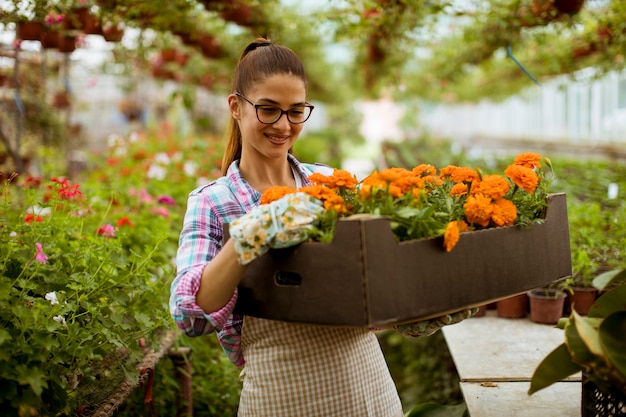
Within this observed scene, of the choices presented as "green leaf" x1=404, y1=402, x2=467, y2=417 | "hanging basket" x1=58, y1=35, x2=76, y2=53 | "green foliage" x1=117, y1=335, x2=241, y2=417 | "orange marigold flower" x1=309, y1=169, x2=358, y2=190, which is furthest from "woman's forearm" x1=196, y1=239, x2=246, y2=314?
"hanging basket" x1=58, y1=35, x2=76, y2=53

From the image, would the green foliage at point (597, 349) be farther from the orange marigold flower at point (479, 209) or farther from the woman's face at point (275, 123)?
the woman's face at point (275, 123)

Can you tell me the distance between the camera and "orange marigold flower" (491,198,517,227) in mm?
1537

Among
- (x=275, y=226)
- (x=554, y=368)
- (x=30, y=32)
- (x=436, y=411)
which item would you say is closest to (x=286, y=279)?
(x=275, y=226)

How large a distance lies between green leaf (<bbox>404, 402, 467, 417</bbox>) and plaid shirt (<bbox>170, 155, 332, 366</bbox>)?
0.81m

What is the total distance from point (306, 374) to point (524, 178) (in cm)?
67

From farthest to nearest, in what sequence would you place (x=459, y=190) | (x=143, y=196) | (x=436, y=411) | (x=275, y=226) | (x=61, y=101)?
(x=61, y=101), (x=143, y=196), (x=436, y=411), (x=459, y=190), (x=275, y=226)

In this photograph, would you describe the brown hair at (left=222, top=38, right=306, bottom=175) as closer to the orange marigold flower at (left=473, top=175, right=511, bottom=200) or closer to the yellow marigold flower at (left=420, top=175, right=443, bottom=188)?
the yellow marigold flower at (left=420, top=175, right=443, bottom=188)

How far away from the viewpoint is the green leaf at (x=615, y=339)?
1388 mm

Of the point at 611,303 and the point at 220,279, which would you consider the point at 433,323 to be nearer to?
the point at 611,303

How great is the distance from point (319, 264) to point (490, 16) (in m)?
3.95

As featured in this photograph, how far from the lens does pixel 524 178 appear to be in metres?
1.58

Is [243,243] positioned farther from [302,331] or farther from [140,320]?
[140,320]

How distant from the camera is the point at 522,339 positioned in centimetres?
288

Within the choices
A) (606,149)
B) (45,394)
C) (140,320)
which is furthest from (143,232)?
(606,149)
